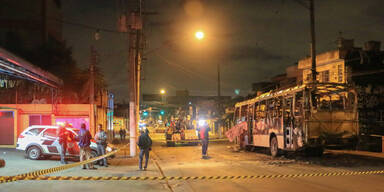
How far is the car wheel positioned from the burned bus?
36.0ft

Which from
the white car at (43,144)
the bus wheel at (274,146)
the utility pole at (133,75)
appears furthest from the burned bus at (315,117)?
the white car at (43,144)

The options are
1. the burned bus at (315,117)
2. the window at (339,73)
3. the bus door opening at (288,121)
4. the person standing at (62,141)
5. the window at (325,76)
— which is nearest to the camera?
the burned bus at (315,117)

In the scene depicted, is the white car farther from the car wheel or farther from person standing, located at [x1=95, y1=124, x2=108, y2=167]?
person standing, located at [x1=95, y1=124, x2=108, y2=167]

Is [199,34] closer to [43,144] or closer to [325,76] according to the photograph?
[43,144]

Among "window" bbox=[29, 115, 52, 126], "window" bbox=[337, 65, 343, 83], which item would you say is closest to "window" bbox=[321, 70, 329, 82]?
"window" bbox=[337, 65, 343, 83]

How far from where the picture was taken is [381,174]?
12031mm

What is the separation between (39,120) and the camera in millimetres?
26906

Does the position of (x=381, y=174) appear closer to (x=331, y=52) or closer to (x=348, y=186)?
(x=348, y=186)

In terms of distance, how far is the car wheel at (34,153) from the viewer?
678 inches

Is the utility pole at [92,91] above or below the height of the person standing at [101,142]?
above

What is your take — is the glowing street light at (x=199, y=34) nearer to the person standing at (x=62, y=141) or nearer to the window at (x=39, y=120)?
the person standing at (x=62, y=141)

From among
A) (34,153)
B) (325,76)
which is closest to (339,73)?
(325,76)

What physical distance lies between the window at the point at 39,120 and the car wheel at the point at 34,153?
10.1 meters

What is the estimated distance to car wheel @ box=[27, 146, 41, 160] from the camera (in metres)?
17.2
